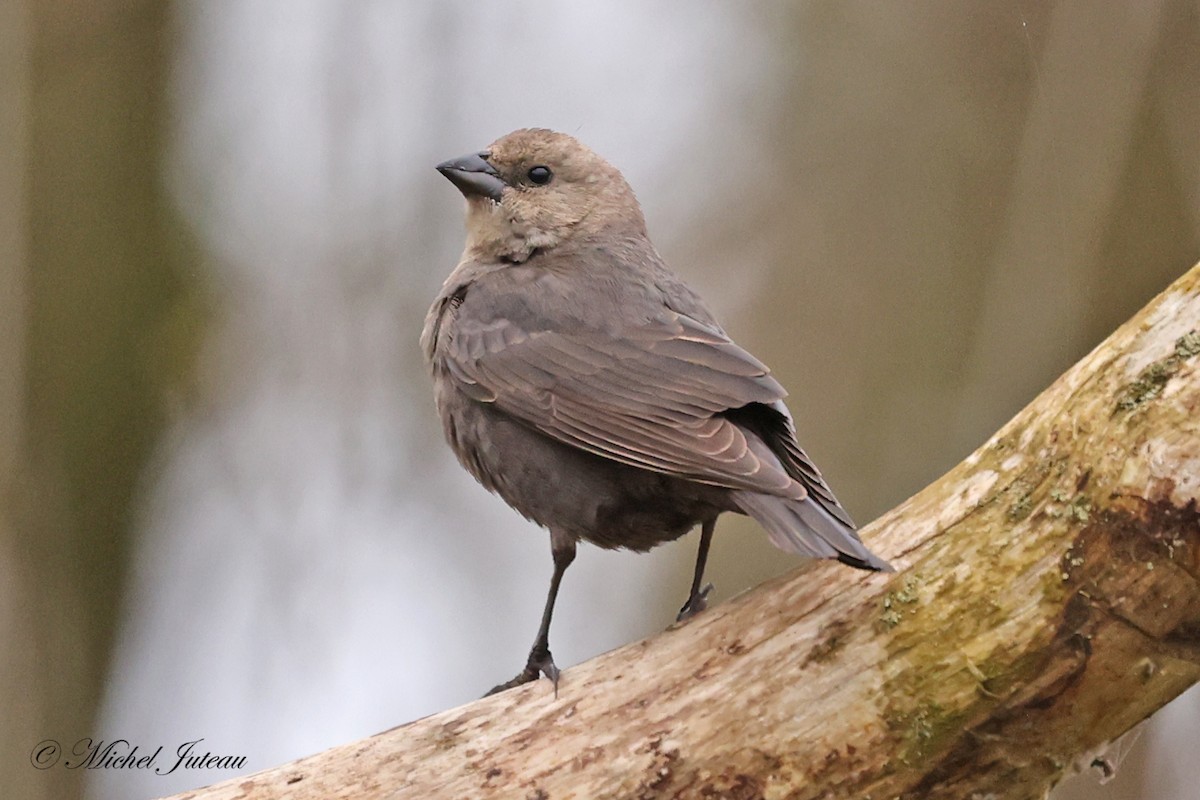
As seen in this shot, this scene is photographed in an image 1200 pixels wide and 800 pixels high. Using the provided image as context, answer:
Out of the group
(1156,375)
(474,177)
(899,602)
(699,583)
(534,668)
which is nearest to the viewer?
(1156,375)

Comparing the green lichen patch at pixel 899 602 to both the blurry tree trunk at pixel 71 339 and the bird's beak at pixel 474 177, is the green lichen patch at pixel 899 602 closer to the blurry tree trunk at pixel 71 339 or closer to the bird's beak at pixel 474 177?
the bird's beak at pixel 474 177

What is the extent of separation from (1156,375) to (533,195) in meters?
2.43

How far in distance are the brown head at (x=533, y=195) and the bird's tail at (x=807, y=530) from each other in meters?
1.64

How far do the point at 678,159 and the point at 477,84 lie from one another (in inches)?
43.8

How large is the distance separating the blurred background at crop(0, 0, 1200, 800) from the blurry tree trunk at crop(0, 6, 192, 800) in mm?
14

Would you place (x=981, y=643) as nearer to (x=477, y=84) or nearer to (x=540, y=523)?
(x=540, y=523)

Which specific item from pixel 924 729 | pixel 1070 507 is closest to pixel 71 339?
pixel 924 729

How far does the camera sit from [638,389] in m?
3.62

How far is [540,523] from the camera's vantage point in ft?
12.7

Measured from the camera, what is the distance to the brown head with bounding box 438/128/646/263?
4.53 metres

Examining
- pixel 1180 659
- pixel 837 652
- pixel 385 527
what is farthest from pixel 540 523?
pixel 385 527

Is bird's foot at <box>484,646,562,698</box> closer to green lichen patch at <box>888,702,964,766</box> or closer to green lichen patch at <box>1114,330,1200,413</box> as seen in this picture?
green lichen patch at <box>888,702,964,766</box>

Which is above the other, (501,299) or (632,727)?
(501,299)

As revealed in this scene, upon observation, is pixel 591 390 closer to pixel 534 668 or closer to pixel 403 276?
pixel 534 668
